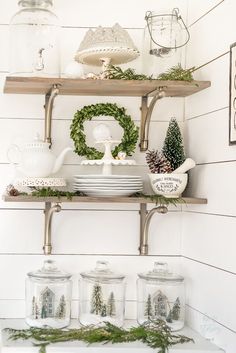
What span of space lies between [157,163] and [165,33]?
16.1 inches

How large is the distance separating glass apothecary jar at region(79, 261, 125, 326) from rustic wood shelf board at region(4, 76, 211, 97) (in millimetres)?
546

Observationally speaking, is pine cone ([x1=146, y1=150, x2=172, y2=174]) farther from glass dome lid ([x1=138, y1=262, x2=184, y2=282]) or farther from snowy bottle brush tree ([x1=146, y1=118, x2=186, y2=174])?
glass dome lid ([x1=138, y1=262, x2=184, y2=282])

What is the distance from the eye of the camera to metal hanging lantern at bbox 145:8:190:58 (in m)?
1.90

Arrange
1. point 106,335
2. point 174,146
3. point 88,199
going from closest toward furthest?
point 106,335 → point 88,199 → point 174,146

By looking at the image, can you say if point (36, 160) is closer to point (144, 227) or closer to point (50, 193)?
point (50, 193)

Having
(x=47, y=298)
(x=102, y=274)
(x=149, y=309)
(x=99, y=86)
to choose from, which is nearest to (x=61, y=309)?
(x=47, y=298)

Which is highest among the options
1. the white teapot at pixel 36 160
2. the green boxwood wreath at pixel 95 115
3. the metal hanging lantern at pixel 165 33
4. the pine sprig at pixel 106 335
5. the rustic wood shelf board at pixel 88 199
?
the metal hanging lantern at pixel 165 33

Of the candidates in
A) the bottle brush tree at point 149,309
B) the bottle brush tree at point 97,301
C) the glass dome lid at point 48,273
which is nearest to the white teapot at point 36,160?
the glass dome lid at point 48,273

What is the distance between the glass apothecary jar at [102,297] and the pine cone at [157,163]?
335 mm

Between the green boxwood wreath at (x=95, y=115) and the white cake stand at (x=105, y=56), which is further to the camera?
the green boxwood wreath at (x=95, y=115)

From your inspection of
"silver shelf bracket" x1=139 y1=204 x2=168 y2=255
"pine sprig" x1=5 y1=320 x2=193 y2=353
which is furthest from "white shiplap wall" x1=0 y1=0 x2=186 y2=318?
"pine sprig" x1=5 y1=320 x2=193 y2=353

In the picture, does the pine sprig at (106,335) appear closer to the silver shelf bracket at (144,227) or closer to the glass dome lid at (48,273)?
the glass dome lid at (48,273)

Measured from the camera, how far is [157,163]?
1.91 m

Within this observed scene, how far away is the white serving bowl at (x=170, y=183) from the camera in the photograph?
1.88 m
